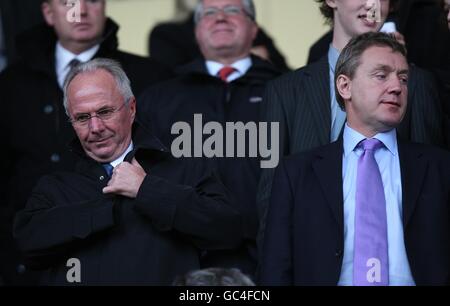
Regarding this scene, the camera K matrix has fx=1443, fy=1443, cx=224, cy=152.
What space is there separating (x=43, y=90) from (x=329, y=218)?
234 centimetres

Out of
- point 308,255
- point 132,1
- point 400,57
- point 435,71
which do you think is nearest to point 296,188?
point 308,255

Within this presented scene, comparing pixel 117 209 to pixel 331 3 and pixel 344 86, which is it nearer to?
pixel 344 86

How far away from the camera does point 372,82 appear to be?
620cm

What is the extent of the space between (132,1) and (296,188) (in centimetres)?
566

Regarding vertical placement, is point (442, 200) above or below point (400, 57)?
below

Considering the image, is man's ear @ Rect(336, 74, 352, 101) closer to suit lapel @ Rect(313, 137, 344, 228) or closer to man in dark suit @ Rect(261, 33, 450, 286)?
man in dark suit @ Rect(261, 33, 450, 286)

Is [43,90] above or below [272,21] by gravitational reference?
below

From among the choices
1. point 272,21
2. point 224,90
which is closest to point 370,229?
point 224,90

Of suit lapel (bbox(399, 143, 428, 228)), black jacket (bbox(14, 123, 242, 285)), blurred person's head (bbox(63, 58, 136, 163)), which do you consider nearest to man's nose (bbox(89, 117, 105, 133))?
blurred person's head (bbox(63, 58, 136, 163))

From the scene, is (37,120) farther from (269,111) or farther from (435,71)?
(435,71)

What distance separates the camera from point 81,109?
6.37 metres

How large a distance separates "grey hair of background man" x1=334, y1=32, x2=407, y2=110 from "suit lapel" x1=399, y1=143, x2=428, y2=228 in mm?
413

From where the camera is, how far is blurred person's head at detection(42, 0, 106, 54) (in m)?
7.83

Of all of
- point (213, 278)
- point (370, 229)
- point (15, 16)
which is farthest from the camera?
point (15, 16)
